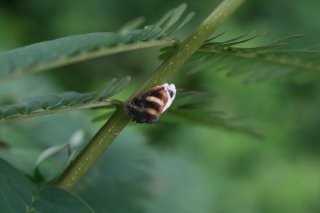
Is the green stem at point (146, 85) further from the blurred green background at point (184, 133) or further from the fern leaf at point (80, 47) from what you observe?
the blurred green background at point (184, 133)

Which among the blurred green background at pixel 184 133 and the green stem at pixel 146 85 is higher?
the blurred green background at pixel 184 133

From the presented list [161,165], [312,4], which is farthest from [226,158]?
[161,165]

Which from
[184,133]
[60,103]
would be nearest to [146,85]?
[60,103]

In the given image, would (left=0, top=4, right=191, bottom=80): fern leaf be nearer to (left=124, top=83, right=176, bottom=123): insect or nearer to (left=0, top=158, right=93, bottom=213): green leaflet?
(left=124, top=83, right=176, bottom=123): insect

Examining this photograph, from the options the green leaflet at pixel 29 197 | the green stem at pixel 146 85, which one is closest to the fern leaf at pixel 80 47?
the green stem at pixel 146 85

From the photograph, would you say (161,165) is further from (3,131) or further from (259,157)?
(259,157)

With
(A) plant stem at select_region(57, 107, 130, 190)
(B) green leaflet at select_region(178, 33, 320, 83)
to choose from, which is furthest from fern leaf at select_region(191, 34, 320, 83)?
(A) plant stem at select_region(57, 107, 130, 190)
